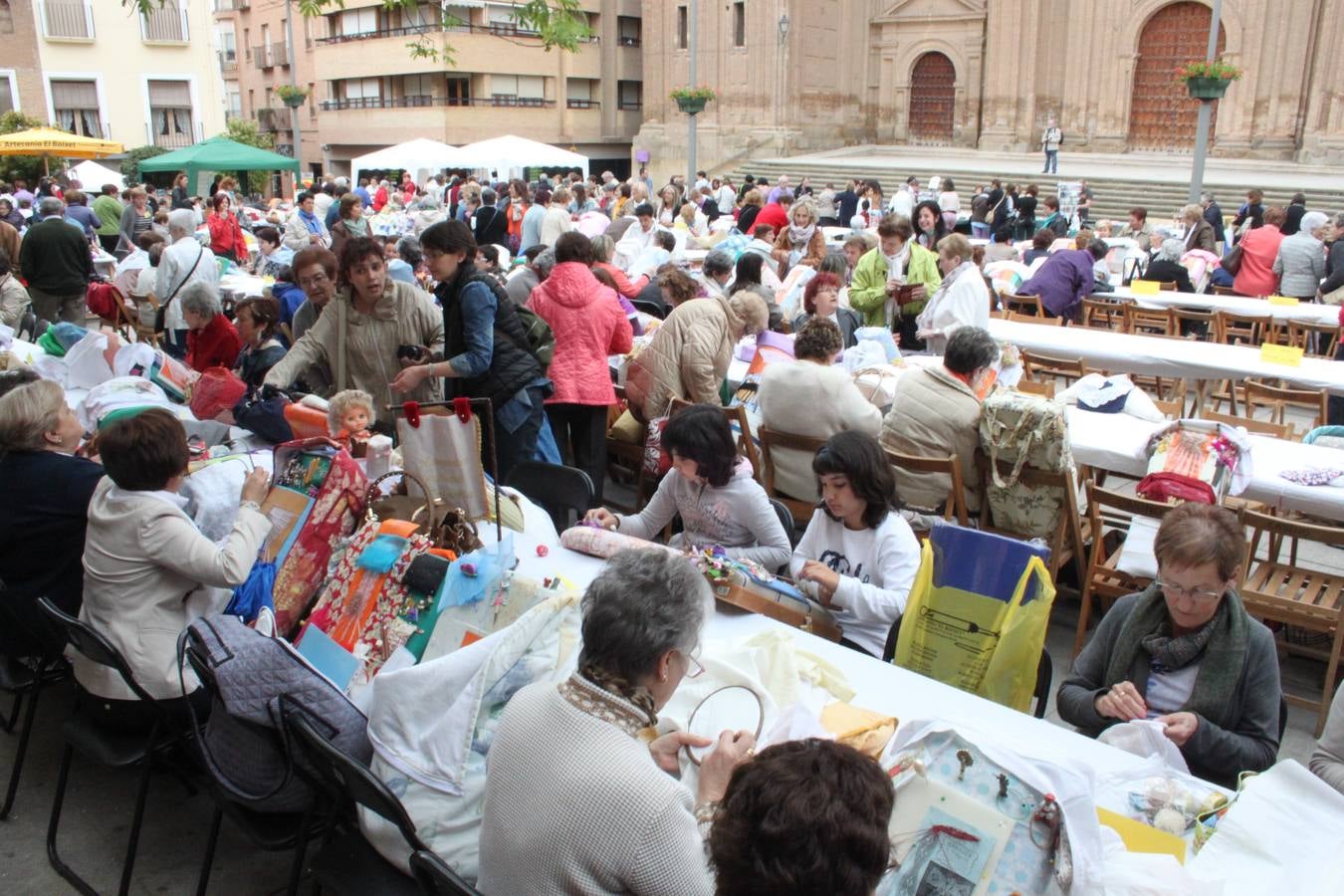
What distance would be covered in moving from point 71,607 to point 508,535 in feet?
4.57

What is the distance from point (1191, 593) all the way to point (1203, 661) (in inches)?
7.2

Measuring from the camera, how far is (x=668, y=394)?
224 inches

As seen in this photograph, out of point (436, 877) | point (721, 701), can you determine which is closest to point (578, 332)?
point (721, 701)

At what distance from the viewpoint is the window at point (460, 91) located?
1324 inches

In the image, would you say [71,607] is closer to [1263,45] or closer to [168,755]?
[168,755]

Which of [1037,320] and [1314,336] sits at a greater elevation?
[1037,320]

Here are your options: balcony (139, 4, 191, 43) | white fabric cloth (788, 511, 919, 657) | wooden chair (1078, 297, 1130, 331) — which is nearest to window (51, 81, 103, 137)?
balcony (139, 4, 191, 43)

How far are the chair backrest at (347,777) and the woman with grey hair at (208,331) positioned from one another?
383 centimetres

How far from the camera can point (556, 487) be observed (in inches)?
170

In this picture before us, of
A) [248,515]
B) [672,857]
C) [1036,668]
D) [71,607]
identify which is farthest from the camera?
[71,607]

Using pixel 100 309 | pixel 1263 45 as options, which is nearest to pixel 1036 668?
pixel 100 309

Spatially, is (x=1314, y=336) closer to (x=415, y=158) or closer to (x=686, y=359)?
(x=686, y=359)

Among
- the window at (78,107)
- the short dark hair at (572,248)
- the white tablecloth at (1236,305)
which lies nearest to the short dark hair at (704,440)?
the short dark hair at (572,248)

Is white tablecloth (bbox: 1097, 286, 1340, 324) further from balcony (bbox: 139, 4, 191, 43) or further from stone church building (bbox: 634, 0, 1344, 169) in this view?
balcony (bbox: 139, 4, 191, 43)
